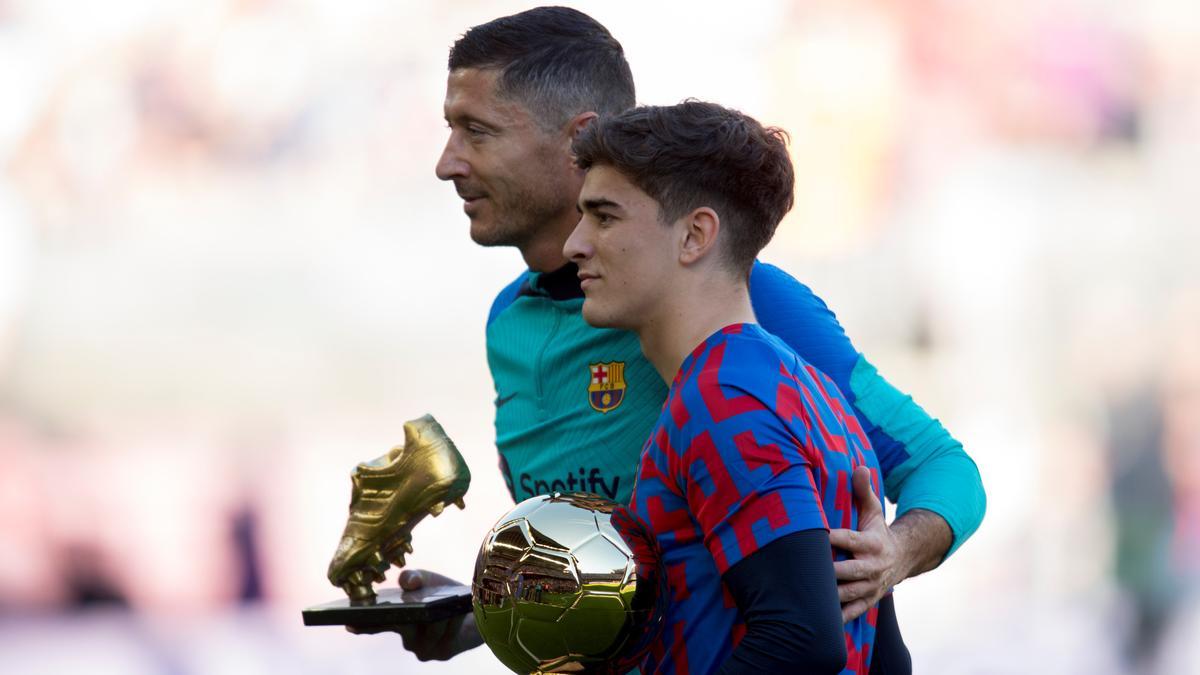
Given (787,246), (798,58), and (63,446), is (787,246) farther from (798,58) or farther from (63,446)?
(63,446)

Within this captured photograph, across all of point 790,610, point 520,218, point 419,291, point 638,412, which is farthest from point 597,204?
point 419,291

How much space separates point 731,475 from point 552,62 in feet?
3.17

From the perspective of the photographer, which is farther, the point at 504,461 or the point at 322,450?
the point at 322,450

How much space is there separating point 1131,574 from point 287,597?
97.8 inches

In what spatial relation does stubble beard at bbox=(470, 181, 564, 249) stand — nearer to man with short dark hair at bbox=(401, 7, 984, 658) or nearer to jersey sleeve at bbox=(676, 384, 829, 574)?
man with short dark hair at bbox=(401, 7, 984, 658)

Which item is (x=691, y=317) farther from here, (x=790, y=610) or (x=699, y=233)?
(x=790, y=610)

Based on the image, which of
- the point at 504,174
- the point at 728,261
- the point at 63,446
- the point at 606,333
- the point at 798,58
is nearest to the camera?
the point at 728,261

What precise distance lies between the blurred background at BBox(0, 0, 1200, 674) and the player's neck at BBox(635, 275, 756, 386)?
8.37ft

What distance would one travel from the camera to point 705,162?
169cm

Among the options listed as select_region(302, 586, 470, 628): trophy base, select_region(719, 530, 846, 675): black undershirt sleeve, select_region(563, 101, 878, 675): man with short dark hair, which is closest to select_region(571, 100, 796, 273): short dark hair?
select_region(563, 101, 878, 675): man with short dark hair

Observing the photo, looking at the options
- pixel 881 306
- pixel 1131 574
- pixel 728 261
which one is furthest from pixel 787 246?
pixel 728 261

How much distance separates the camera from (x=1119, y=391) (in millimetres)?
4363

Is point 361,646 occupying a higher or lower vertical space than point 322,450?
lower

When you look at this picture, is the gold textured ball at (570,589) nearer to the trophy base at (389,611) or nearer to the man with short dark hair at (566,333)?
the man with short dark hair at (566,333)
